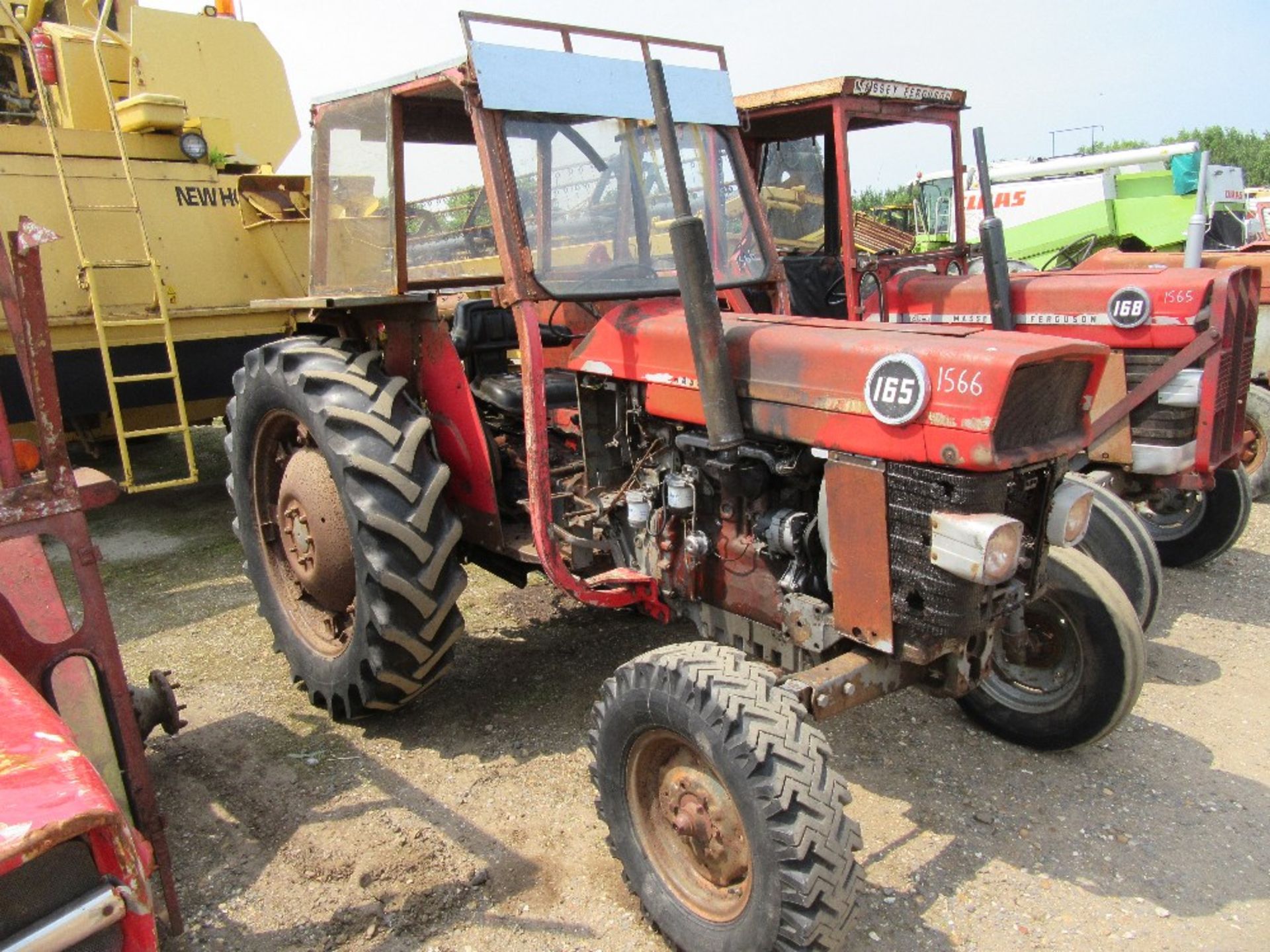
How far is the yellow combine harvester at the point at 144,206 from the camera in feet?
18.7

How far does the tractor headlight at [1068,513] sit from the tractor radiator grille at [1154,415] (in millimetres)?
2350

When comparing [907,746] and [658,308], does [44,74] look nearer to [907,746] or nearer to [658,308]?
[658,308]

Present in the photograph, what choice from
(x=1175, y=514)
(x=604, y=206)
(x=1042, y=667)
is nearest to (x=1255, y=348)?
(x=1175, y=514)

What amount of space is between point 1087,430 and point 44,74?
7.23 meters

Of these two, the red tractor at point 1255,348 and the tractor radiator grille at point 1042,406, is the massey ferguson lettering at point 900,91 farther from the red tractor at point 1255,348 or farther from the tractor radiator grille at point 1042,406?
the tractor radiator grille at point 1042,406

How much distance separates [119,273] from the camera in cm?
594

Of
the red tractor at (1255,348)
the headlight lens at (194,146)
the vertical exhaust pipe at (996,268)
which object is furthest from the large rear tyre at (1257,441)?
the headlight lens at (194,146)

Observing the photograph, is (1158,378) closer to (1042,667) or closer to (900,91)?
(1042,667)

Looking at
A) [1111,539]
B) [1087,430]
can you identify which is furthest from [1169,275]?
[1087,430]

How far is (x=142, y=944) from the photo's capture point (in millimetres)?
1399

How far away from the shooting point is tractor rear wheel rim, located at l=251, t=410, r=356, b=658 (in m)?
3.39

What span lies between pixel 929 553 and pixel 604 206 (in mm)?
1705

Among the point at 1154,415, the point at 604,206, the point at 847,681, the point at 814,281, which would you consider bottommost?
the point at 847,681

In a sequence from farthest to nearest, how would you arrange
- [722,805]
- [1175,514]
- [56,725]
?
[1175,514]
[722,805]
[56,725]
